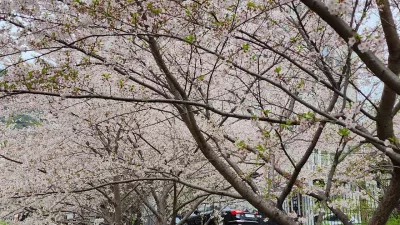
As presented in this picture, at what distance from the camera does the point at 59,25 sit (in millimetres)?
4340

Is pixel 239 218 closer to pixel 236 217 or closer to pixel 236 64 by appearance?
pixel 236 217

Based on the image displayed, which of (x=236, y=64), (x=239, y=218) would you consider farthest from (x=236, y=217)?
(x=236, y=64)

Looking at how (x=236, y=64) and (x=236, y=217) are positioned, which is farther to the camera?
(x=236, y=217)

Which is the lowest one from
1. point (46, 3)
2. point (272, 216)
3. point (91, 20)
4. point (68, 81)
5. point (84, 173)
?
point (272, 216)

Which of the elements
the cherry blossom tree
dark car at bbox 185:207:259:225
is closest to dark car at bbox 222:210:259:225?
dark car at bbox 185:207:259:225

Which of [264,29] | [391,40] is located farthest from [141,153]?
[391,40]

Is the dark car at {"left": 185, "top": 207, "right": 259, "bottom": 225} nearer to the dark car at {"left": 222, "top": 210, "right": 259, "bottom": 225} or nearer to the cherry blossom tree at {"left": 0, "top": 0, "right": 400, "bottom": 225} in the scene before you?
the dark car at {"left": 222, "top": 210, "right": 259, "bottom": 225}

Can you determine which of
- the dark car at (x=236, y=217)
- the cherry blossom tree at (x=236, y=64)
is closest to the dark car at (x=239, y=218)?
the dark car at (x=236, y=217)

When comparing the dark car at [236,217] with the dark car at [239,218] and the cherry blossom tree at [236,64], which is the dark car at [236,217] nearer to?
the dark car at [239,218]

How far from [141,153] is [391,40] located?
7.29m

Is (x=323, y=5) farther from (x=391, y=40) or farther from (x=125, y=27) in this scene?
(x=125, y=27)

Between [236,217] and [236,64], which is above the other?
[236,64]

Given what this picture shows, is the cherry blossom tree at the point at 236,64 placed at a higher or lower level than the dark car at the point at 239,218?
higher

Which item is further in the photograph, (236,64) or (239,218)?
(239,218)
